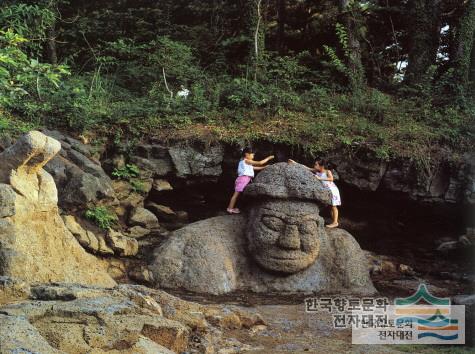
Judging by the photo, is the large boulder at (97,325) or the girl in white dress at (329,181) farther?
the girl in white dress at (329,181)

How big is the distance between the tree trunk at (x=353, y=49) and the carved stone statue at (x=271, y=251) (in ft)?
18.0

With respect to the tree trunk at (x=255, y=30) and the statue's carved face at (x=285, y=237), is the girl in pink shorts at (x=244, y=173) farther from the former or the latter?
the tree trunk at (x=255, y=30)

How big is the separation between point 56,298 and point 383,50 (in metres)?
14.3

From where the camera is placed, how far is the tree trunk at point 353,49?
13.7 m

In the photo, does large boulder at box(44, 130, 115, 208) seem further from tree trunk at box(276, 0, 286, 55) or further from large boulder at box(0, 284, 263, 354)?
tree trunk at box(276, 0, 286, 55)

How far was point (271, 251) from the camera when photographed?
28.5 ft

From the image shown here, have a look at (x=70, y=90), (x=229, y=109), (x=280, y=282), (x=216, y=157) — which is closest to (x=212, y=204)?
(x=216, y=157)

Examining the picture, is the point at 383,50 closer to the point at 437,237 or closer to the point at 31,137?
the point at 437,237

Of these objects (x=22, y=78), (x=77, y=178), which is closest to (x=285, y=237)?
(x=77, y=178)

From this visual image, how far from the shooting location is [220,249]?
8.88 meters

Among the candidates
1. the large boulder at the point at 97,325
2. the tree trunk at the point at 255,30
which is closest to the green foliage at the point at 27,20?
the tree trunk at the point at 255,30

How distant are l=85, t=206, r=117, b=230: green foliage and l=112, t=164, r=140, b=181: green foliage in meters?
1.01

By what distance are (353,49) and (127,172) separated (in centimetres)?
759

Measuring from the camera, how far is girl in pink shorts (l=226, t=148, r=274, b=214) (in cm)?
970
